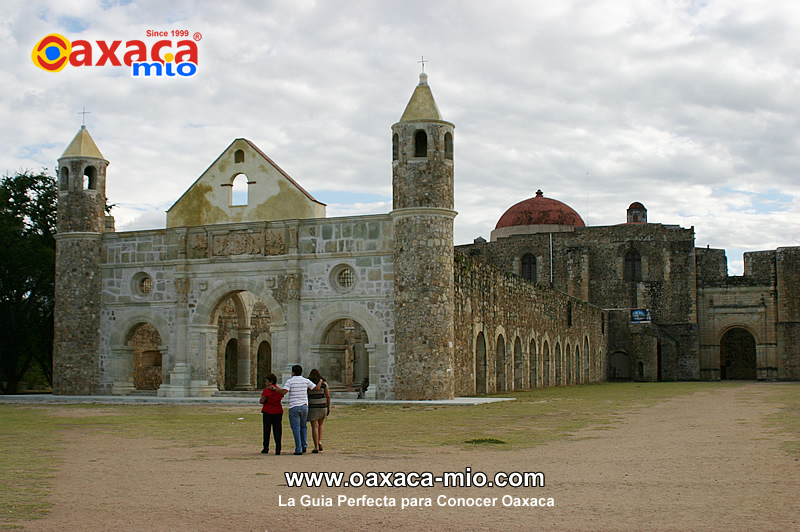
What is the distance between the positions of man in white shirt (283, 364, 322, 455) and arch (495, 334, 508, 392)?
19078 millimetres

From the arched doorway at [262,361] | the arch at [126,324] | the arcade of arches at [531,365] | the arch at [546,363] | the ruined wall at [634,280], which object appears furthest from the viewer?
the ruined wall at [634,280]

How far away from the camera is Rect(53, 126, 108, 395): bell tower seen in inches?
1086

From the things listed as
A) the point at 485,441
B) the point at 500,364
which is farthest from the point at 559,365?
the point at 485,441

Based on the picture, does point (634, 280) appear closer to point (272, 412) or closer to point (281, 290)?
point (281, 290)

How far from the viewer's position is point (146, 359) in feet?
98.5

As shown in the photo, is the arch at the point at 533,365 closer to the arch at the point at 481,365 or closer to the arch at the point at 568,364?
the arch at the point at 568,364

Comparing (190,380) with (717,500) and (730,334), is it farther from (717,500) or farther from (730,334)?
(730,334)

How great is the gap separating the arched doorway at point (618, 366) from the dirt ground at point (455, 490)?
139ft

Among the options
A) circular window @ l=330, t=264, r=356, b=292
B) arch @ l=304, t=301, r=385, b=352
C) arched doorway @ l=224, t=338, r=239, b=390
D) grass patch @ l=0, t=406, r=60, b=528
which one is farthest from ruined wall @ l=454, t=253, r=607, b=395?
grass patch @ l=0, t=406, r=60, b=528

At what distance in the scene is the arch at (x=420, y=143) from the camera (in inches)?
958

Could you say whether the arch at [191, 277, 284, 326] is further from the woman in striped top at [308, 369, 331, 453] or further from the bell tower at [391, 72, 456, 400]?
the woman in striped top at [308, 369, 331, 453]

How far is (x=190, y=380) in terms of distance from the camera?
26.1m

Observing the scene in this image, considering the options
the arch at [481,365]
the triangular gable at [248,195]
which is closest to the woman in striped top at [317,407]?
the triangular gable at [248,195]

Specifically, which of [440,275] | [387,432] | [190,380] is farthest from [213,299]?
[387,432]
